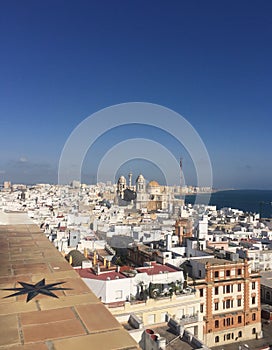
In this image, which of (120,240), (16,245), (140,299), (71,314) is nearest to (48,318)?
(71,314)

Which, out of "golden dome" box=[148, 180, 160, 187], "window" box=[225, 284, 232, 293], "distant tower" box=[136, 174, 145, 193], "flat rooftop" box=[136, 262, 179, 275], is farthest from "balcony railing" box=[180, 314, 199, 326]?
"golden dome" box=[148, 180, 160, 187]

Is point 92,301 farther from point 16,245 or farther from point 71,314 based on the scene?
point 16,245

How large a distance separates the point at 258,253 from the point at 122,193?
45581 mm

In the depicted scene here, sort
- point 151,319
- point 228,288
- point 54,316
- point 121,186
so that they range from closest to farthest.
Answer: point 54,316 → point 151,319 → point 228,288 → point 121,186

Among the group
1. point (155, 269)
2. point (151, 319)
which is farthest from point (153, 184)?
point (151, 319)

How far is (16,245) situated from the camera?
4.21m

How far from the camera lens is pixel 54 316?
2086 mm

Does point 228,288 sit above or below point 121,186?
below

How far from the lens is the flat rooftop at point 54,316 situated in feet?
5.75

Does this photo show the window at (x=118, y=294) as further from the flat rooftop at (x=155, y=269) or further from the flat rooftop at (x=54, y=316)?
the flat rooftop at (x=54, y=316)

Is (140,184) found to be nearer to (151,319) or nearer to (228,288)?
(228,288)

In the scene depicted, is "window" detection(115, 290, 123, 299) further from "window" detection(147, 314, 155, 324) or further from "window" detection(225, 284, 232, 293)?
"window" detection(225, 284, 232, 293)

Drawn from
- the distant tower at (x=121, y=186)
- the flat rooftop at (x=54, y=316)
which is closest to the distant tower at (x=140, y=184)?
the distant tower at (x=121, y=186)

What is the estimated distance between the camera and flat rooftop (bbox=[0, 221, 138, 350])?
1.75 meters
